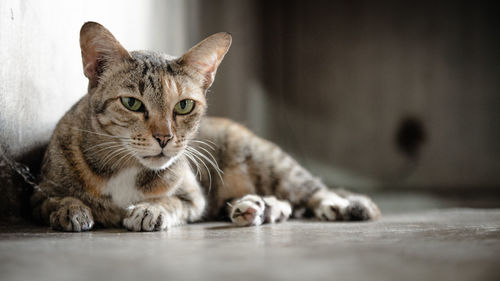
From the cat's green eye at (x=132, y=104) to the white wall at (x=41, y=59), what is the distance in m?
0.46

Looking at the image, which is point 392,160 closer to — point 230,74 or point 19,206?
point 230,74

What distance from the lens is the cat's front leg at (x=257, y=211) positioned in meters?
1.95

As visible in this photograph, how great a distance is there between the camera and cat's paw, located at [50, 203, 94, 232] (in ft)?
5.52

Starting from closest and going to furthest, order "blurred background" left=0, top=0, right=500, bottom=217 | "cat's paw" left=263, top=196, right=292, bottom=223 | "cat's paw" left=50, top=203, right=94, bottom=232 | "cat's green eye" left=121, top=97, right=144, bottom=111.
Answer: "cat's paw" left=50, top=203, right=94, bottom=232
"cat's green eye" left=121, top=97, right=144, bottom=111
"cat's paw" left=263, top=196, right=292, bottom=223
"blurred background" left=0, top=0, right=500, bottom=217

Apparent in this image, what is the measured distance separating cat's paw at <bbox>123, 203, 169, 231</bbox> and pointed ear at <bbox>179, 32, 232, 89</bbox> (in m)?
0.59

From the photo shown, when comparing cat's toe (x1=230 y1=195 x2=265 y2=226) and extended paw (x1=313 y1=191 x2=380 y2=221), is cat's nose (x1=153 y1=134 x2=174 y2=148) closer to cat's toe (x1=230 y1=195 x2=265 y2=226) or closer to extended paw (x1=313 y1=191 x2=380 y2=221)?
cat's toe (x1=230 y1=195 x2=265 y2=226)

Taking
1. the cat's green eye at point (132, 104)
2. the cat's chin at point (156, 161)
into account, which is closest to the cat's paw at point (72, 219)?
the cat's chin at point (156, 161)

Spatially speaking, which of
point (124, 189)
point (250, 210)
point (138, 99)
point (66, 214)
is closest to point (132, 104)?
point (138, 99)

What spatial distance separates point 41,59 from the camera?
2.04 m

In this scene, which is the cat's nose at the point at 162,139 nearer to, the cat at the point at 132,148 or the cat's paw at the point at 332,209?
the cat at the point at 132,148

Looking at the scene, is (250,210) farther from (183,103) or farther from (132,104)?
(132,104)

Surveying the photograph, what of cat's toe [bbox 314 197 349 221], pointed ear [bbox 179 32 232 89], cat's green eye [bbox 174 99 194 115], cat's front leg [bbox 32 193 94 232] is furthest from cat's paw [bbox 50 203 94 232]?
cat's toe [bbox 314 197 349 221]

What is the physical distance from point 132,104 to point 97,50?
0.25 meters

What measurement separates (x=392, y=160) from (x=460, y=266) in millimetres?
4178
